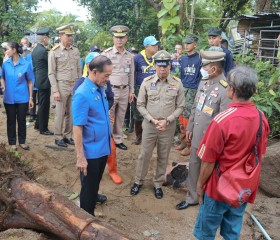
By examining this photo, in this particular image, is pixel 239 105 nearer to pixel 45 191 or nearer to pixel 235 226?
pixel 235 226

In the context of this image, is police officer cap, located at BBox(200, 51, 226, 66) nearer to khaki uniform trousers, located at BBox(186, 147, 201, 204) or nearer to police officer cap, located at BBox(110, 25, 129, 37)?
khaki uniform trousers, located at BBox(186, 147, 201, 204)

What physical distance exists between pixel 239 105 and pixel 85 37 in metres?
18.2

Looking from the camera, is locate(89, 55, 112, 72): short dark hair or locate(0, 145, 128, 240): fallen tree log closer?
locate(0, 145, 128, 240): fallen tree log

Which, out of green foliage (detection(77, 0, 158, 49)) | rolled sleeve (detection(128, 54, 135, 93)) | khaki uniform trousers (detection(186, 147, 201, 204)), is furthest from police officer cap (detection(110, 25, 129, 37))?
green foliage (detection(77, 0, 158, 49))

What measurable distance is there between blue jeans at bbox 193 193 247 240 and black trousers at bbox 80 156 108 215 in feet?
3.49

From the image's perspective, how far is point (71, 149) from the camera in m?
5.33

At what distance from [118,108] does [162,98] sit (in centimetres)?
169

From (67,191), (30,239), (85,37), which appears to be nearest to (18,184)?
(30,239)

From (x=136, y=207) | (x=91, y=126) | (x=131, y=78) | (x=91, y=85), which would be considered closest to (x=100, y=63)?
(x=91, y=85)

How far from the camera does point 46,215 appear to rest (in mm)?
2523

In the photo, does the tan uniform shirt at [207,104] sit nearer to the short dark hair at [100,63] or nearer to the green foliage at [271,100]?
the short dark hair at [100,63]

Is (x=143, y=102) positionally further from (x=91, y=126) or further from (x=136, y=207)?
(x=136, y=207)

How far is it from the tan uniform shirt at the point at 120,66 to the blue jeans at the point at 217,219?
3.05 metres

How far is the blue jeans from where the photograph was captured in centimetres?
247
